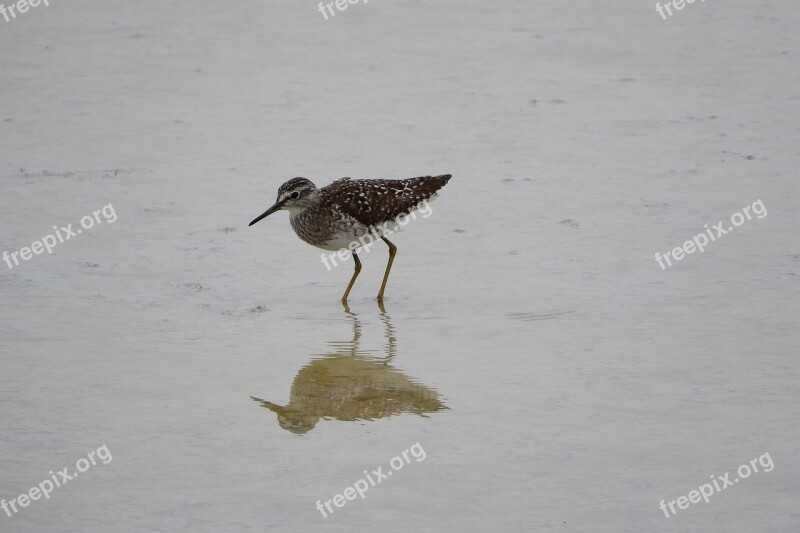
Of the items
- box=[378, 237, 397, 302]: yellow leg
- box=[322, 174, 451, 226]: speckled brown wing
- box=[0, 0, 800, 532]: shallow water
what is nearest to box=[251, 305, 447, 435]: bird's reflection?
box=[0, 0, 800, 532]: shallow water

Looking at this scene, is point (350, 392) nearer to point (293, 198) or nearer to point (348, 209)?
point (348, 209)

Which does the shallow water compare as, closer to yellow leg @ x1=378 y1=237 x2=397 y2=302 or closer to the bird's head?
yellow leg @ x1=378 y1=237 x2=397 y2=302

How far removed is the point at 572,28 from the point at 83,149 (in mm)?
6776

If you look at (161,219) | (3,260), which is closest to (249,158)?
(161,219)

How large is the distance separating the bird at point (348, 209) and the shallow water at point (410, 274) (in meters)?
0.37

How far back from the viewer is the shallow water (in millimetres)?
6410

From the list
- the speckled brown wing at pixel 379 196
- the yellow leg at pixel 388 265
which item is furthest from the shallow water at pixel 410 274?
the speckled brown wing at pixel 379 196

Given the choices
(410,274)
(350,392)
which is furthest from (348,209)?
(350,392)

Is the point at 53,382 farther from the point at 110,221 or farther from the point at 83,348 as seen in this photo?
the point at 110,221

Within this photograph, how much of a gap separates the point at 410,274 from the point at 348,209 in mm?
757

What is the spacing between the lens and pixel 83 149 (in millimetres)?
12391

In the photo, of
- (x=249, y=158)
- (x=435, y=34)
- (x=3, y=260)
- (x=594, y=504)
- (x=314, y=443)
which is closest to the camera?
(x=594, y=504)

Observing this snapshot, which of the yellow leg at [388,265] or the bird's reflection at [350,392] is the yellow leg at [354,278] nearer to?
the yellow leg at [388,265]

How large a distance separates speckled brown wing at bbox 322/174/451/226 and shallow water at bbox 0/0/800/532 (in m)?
0.51
